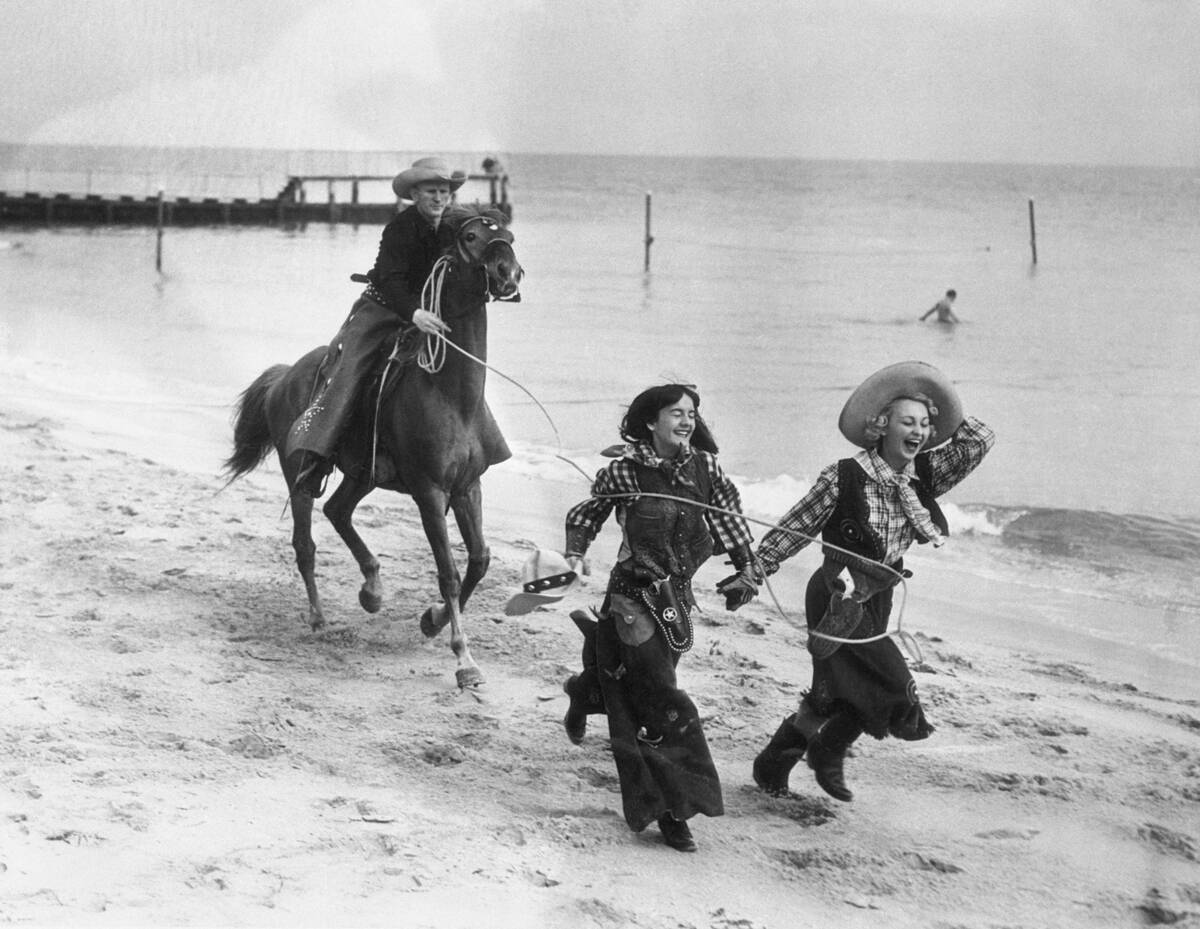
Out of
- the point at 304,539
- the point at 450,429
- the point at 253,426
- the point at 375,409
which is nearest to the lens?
the point at 450,429

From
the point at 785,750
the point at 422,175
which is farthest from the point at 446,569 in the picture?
the point at 785,750

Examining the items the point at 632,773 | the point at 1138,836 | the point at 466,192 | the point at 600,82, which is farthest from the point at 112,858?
the point at 466,192

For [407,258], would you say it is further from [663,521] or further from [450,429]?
[663,521]

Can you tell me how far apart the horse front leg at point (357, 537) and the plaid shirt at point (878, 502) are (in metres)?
2.68

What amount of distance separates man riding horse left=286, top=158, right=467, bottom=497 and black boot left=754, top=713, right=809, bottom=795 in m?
2.16

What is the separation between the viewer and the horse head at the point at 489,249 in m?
5.61

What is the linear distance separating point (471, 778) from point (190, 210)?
41947 millimetres

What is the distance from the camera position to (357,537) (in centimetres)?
693

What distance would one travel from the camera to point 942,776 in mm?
5098

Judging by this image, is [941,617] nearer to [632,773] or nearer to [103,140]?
[632,773]

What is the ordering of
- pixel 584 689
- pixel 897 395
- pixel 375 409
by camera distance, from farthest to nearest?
pixel 375 409
pixel 584 689
pixel 897 395

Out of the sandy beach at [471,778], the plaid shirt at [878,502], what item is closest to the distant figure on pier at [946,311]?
the sandy beach at [471,778]

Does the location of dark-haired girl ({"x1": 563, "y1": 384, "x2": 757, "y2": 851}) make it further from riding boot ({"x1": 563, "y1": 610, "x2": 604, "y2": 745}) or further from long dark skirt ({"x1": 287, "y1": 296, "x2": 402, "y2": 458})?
long dark skirt ({"x1": 287, "y1": 296, "x2": 402, "y2": 458})

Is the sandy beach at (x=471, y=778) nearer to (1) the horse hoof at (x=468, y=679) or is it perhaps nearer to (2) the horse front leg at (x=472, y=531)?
(1) the horse hoof at (x=468, y=679)
